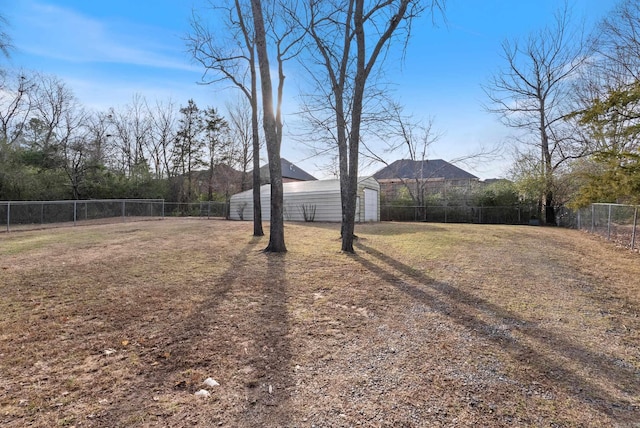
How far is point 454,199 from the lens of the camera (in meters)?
19.9

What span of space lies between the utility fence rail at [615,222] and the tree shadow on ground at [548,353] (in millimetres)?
6272

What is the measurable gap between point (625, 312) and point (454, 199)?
17.5m

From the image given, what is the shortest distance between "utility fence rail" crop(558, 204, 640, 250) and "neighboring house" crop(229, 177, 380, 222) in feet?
30.7

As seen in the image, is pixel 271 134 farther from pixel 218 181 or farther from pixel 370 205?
pixel 218 181

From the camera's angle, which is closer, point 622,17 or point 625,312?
point 625,312

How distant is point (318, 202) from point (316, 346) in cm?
1405

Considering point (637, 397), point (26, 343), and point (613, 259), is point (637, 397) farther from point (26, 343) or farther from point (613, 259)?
point (613, 259)

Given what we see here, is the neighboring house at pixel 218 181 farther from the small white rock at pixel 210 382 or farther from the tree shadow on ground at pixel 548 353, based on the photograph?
the small white rock at pixel 210 382

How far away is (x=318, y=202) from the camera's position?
16.5 meters

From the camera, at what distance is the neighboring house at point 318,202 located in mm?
16156

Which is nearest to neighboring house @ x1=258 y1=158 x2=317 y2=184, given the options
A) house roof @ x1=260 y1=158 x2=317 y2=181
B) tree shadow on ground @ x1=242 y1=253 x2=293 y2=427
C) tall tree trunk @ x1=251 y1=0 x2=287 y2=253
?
house roof @ x1=260 y1=158 x2=317 y2=181

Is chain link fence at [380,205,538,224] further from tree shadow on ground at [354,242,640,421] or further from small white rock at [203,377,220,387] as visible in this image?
small white rock at [203,377,220,387]

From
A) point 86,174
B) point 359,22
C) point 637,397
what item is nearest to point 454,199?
point 359,22

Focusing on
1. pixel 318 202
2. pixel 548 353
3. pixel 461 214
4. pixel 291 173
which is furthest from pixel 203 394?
pixel 291 173
